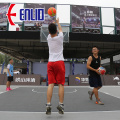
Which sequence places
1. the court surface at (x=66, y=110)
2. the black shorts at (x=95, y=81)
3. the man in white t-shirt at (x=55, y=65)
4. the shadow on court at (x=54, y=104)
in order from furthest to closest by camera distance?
the black shorts at (x=95, y=81) < the shadow on court at (x=54, y=104) < the man in white t-shirt at (x=55, y=65) < the court surface at (x=66, y=110)

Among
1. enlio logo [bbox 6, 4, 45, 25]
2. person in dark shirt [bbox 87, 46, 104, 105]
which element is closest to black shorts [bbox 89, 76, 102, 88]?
person in dark shirt [bbox 87, 46, 104, 105]

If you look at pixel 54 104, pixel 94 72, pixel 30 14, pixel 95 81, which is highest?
pixel 30 14

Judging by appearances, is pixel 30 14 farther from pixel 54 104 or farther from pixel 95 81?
pixel 54 104

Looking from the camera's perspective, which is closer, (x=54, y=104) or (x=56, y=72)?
(x=56, y=72)

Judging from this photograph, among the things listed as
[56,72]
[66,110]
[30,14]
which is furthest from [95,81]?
[30,14]

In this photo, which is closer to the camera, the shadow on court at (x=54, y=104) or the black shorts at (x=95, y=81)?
the shadow on court at (x=54, y=104)

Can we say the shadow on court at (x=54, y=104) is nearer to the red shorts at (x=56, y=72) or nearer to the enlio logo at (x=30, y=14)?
the red shorts at (x=56, y=72)

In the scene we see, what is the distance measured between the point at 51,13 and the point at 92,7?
20108 mm

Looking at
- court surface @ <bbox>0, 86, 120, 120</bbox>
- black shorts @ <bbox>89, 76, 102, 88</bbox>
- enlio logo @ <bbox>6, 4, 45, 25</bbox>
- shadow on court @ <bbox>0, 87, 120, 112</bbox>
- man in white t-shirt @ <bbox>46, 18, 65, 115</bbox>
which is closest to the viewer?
court surface @ <bbox>0, 86, 120, 120</bbox>

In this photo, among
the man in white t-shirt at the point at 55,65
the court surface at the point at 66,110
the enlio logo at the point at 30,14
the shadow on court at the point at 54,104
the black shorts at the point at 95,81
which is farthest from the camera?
the enlio logo at the point at 30,14

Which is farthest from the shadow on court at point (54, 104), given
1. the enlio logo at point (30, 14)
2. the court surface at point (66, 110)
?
the enlio logo at point (30, 14)

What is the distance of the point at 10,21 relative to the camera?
942 inches

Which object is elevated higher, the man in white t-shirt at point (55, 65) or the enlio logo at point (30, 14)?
the enlio logo at point (30, 14)

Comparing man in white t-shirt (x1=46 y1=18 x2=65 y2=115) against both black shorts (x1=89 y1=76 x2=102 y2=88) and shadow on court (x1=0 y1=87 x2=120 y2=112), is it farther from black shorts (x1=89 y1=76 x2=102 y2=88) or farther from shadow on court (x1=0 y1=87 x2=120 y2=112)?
black shorts (x1=89 y1=76 x2=102 y2=88)
